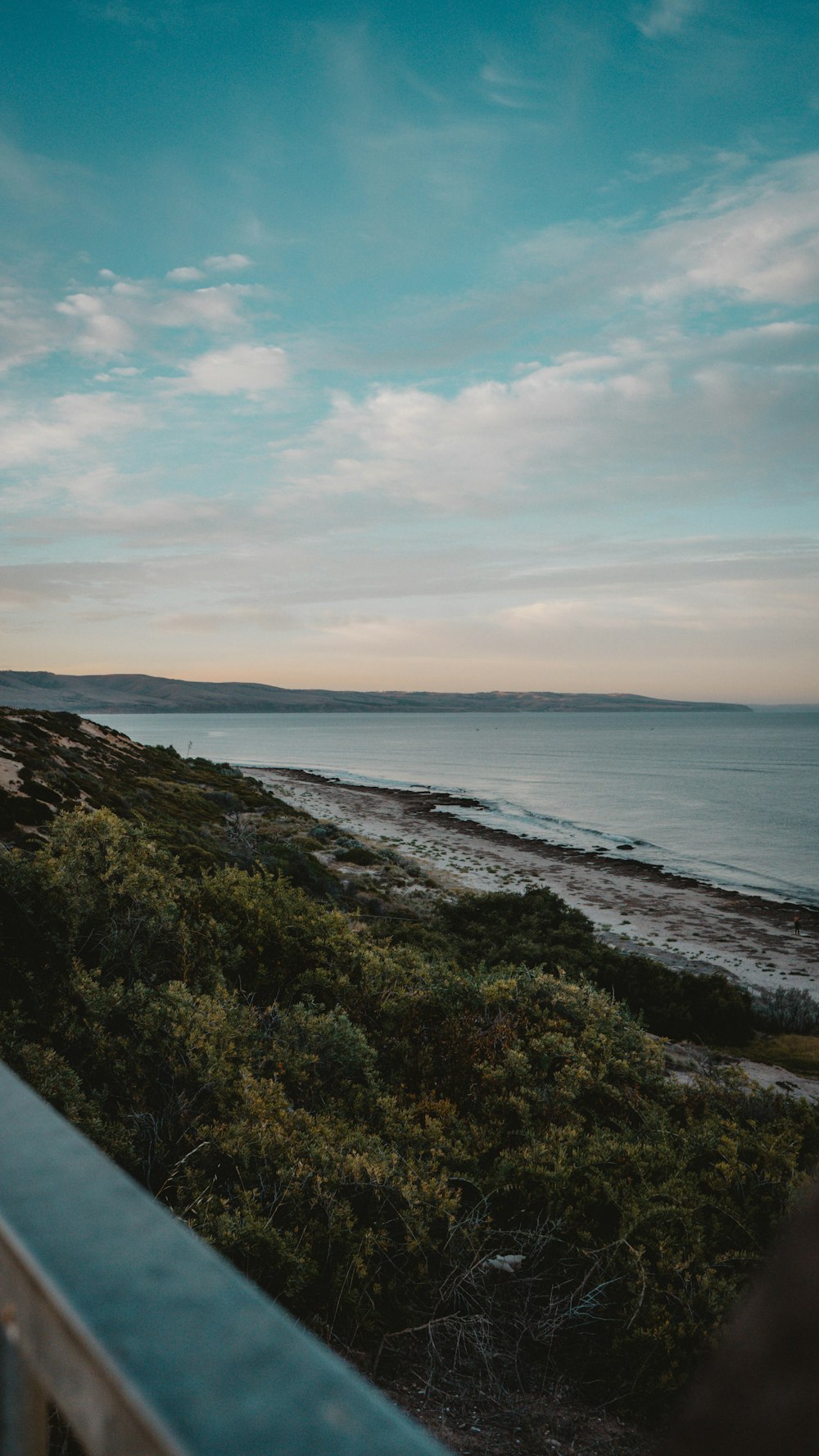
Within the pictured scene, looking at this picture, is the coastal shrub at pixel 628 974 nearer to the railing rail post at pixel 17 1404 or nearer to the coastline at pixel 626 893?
the coastline at pixel 626 893

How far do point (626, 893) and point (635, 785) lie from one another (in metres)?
38.8

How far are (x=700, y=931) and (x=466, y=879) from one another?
7.98 metres

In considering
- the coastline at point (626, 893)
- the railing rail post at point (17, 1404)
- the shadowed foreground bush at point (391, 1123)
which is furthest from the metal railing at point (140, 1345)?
the coastline at point (626, 893)

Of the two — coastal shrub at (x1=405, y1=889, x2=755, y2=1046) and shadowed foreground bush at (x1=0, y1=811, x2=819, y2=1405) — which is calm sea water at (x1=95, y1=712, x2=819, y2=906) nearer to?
coastal shrub at (x1=405, y1=889, x2=755, y2=1046)

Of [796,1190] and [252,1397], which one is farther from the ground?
[252,1397]

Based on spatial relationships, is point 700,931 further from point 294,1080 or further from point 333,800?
point 333,800

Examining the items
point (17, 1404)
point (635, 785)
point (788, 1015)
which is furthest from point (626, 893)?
point (635, 785)

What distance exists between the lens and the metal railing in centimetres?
55

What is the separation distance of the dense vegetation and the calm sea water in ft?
80.6

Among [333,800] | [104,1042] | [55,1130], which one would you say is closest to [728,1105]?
[104,1042]

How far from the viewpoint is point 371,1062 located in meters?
6.48

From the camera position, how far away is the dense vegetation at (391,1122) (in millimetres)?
4230

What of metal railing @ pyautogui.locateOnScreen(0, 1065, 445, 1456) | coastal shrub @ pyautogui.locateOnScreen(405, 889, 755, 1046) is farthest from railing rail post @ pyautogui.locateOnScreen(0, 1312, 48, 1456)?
coastal shrub @ pyautogui.locateOnScreen(405, 889, 755, 1046)

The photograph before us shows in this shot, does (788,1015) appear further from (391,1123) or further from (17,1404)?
(17,1404)
